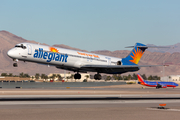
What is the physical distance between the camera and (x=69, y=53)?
44.5 m

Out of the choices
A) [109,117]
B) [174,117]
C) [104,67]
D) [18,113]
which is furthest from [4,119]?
[104,67]

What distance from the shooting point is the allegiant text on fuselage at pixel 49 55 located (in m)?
40.8

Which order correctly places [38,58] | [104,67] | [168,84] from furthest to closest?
1. [168,84]
2. [104,67]
3. [38,58]

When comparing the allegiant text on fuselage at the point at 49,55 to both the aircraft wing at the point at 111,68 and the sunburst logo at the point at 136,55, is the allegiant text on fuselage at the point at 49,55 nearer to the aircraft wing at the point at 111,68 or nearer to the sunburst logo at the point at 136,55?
the aircraft wing at the point at 111,68

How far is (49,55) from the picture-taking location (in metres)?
41.7

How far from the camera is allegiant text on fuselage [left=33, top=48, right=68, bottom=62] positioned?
134 feet

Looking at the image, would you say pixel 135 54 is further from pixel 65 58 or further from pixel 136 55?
pixel 65 58

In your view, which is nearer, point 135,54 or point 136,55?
point 135,54

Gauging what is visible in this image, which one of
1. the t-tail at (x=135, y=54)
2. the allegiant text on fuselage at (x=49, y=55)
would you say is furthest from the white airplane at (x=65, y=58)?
the t-tail at (x=135, y=54)

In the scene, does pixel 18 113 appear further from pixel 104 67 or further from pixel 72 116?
pixel 104 67

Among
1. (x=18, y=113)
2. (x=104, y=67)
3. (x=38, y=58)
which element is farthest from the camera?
(x=104, y=67)

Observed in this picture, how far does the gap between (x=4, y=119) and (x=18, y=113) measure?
3.45m

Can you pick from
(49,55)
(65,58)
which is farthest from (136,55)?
(49,55)

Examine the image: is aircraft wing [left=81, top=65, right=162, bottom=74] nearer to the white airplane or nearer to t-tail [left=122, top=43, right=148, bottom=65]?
the white airplane
